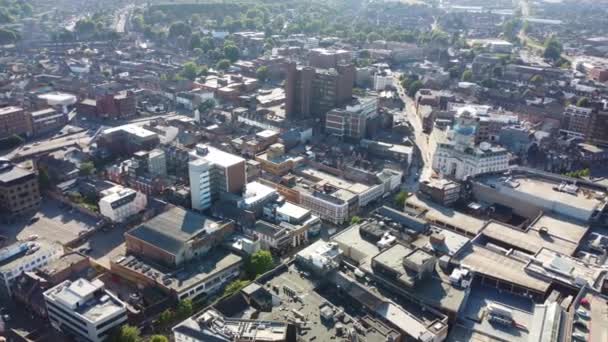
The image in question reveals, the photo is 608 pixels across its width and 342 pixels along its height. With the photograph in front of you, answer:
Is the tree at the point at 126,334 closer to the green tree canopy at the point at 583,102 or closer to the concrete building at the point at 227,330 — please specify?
the concrete building at the point at 227,330

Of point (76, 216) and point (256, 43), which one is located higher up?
point (256, 43)

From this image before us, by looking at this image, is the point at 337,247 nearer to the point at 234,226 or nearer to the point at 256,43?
the point at 234,226

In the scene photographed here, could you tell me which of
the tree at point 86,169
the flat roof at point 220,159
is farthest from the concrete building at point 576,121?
the tree at point 86,169

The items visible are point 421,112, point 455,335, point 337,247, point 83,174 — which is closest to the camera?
point 455,335

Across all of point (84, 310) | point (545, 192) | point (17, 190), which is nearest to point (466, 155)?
point (545, 192)

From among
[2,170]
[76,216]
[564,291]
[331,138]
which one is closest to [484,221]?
[564,291]

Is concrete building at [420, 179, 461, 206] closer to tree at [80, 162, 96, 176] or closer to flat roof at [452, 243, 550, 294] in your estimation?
flat roof at [452, 243, 550, 294]

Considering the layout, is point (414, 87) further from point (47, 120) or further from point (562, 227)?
point (47, 120)
